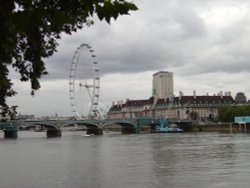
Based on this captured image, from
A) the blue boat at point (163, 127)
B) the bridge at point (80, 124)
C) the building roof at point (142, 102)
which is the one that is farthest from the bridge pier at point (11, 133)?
the building roof at point (142, 102)

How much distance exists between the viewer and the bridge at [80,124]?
98.5 meters

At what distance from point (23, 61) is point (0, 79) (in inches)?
71.5

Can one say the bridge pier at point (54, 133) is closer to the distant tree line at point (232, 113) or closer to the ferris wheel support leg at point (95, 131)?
the ferris wheel support leg at point (95, 131)

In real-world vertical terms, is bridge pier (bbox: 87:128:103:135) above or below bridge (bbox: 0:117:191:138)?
below

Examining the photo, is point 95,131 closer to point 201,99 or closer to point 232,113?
point 232,113

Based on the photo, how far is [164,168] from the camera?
1054 inches

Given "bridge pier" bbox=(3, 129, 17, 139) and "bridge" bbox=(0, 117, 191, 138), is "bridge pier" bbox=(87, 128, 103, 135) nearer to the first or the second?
"bridge" bbox=(0, 117, 191, 138)

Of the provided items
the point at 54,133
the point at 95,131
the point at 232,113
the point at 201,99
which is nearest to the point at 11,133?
the point at 54,133

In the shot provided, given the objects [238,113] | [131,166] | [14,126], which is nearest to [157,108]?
[238,113]

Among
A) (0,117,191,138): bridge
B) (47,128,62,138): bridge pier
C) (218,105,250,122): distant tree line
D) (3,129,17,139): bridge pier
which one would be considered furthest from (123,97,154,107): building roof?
(3,129,17,139): bridge pier

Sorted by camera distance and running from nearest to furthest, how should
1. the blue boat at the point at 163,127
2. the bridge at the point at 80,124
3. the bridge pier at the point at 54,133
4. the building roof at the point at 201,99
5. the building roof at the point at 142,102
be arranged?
the bridge at the point at 80,124 < the bridge pier at the point at 54,133 < the blue boat at the point at 163,127 < the building roof at the point at 201,99 < the building roof at the point at 142,102

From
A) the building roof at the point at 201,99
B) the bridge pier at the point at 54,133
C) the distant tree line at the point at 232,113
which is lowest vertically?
the bridge pier at the point at 54,133

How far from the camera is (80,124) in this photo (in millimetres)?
106188

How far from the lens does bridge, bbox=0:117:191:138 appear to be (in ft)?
323
